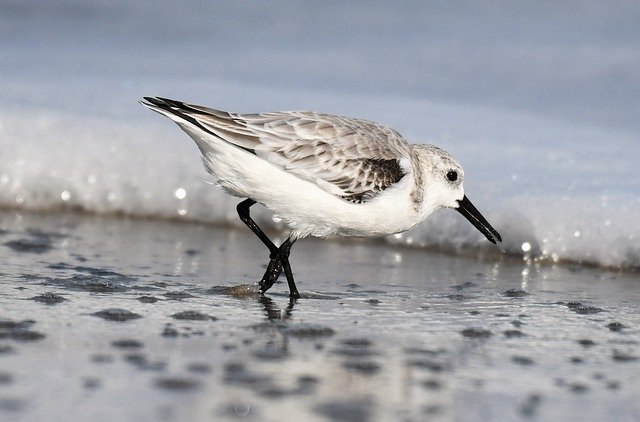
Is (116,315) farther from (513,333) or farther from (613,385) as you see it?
(613,385)

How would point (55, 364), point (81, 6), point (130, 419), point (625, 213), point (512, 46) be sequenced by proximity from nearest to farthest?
point (130, 419)
point (55, 364)
point (625, 213)
point (512, 46)
point (81, 6)

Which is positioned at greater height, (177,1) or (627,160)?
(177,1)

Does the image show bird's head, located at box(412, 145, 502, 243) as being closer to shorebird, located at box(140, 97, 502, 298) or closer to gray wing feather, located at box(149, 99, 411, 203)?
shorebird, located at box(140, 97, 502, 298)

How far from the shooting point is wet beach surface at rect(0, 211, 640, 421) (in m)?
4.09

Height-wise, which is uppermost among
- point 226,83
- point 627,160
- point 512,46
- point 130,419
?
point 512,46

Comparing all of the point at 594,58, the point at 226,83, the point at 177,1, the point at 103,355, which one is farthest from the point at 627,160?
the point at 177,1

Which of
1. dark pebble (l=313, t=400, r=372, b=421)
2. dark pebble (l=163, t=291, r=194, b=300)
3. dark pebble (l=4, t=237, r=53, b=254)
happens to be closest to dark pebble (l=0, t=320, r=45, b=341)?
dark pebble (l=163, t=291, r=194, b=300)

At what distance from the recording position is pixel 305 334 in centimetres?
521

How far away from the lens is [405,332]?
537 centimetres

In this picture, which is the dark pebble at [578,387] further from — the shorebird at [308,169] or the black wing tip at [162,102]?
the black wing tip at [162,102]

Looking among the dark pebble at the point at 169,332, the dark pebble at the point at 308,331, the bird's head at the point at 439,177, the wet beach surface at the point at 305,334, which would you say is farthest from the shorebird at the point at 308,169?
the dark pebble at the point at 169,332

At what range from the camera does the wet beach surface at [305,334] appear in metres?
4.09

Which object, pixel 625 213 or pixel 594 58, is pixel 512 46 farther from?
pixel 625 213

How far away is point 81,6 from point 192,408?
11743mm
